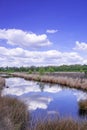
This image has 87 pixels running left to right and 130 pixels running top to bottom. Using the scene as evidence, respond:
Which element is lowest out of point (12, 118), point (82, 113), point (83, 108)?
point (82, 113)

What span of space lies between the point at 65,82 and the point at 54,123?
1186 inches

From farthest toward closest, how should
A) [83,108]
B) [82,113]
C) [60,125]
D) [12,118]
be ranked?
[83,108] < [82,113] < [12,118] < [60,125]

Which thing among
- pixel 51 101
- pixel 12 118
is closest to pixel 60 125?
pixel 12 118

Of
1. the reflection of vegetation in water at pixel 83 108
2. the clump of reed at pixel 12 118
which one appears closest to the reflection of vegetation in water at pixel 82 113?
the reflection of vegetation in water at pixel 83 108

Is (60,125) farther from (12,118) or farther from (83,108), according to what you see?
(83,108)

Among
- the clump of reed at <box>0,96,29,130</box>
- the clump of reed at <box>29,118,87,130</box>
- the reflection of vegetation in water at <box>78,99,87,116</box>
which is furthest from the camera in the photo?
the reflection of vegetation in water at <box>78,99,87,116</box>

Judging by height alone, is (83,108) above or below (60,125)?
below

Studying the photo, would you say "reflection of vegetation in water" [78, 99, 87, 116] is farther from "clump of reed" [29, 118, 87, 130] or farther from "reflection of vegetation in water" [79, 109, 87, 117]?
"clump of reed" [29, 118, 87, 130]

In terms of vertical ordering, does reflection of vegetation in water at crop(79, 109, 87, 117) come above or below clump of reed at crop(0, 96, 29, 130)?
below

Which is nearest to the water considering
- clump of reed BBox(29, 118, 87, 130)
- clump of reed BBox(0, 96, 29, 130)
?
clump of reed BBox(0, 96, 29, 130)

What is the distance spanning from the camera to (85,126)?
8.66 meters

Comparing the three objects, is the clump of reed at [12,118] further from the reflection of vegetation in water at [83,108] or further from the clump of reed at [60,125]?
the reflection of vegetation in water at [83,108]

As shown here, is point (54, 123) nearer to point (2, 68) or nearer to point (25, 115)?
point (25, 115)

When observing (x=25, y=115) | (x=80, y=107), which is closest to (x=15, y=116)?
(x=25, y=115)
